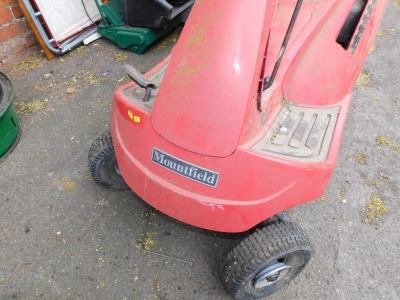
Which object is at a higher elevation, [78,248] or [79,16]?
[79,16]

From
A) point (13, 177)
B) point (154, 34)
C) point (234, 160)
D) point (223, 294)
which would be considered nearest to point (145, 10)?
point (154, 34)

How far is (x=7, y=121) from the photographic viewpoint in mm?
1673

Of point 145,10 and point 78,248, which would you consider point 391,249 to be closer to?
point 78,248

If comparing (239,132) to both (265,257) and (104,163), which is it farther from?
(104,163)

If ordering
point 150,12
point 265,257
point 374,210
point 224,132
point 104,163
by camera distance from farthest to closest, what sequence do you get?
point 150,12 < point 374,210 < point 104,163 < point 265,257 < point 224,132

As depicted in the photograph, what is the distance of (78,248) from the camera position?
1423 millimetres

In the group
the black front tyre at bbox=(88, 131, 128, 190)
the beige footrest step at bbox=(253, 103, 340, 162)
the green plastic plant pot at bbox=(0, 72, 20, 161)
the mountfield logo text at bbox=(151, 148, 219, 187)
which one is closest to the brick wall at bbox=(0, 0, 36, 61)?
the green plastic plant pot at bbox=(0, 72, 20, 161)

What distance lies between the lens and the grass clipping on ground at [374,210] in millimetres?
1573

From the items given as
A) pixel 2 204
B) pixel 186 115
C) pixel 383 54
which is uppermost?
pixel 186 115

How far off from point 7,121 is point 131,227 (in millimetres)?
787

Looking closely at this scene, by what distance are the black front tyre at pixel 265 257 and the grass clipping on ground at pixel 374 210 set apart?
20.9 inches

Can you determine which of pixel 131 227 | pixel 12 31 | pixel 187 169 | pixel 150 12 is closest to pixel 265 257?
pixel 187 169

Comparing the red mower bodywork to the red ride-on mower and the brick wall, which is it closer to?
the red ride-on mower

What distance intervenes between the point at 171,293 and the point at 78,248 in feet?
1.37
